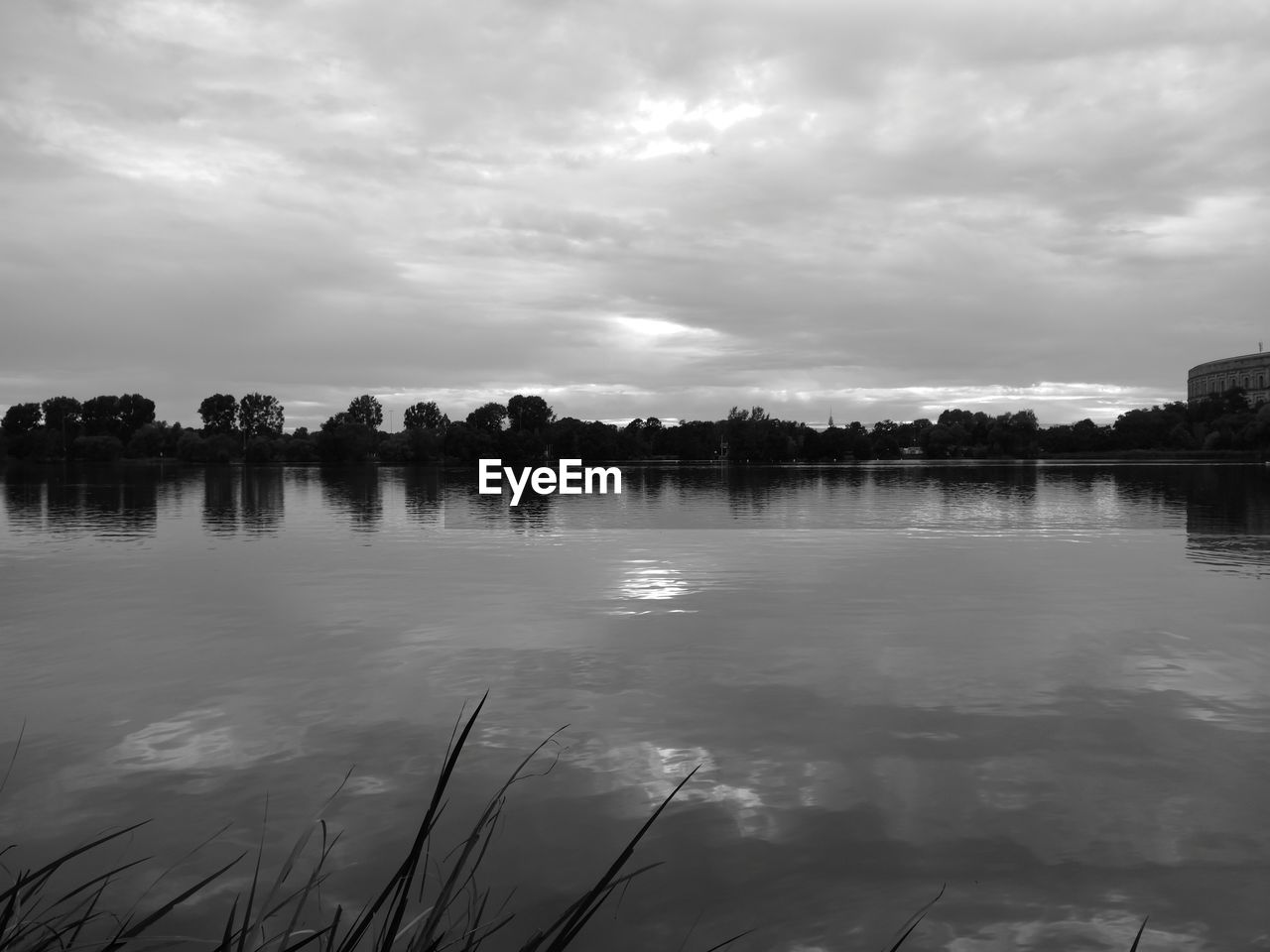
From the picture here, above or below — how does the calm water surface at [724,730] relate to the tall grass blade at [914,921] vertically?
below

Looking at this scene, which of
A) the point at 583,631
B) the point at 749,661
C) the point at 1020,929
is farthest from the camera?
the point at 583,631

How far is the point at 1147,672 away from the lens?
1521 cm

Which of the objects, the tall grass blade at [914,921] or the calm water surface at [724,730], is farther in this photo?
the calm water surface at [724,730]

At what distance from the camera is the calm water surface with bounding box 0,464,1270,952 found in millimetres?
8172

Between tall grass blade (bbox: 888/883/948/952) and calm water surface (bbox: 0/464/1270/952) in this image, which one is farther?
calm water surface (bbox: 0/464/1270/952)

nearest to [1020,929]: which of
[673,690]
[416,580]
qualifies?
[673,690]

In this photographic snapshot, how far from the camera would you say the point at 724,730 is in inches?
485

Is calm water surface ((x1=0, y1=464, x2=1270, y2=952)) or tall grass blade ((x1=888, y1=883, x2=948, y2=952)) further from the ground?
tall grass blade ((x1=888, y1=883, x2=948, y2=952))

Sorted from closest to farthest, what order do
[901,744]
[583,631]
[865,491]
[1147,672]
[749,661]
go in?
[901,744] → [1147,672] → [749,661] → [583,631] → [865,491]

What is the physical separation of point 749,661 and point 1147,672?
6236 mm

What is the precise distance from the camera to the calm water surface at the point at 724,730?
8.17 m

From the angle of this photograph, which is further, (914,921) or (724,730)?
(724,730)

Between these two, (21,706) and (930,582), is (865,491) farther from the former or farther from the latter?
(21,706)

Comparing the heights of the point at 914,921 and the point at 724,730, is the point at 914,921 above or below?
above
